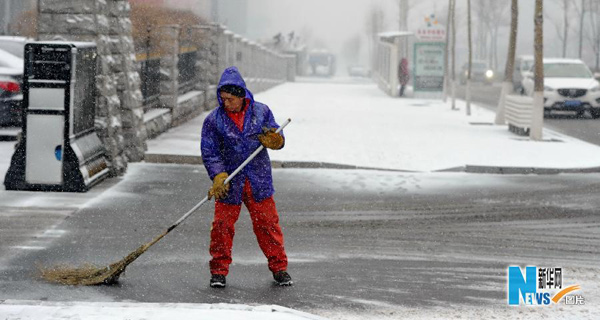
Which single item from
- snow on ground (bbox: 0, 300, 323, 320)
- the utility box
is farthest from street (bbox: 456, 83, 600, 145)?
snow on ground (bbox: 0, 300, 323, 320)

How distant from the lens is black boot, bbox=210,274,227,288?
813 centimetres

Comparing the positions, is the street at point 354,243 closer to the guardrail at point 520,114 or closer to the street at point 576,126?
the guardrail at point 520,114

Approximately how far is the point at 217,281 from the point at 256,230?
473 mm

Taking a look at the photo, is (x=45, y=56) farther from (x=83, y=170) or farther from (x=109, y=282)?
(x=109, y=282)

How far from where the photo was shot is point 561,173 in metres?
16.1

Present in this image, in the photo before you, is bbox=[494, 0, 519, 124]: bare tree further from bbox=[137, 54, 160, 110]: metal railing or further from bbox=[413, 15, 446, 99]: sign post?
bbox=[413, 15, 446, 99]: sign post

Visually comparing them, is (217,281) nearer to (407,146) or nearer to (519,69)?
(407,146)

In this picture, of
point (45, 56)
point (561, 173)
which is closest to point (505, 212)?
point (561, 173)

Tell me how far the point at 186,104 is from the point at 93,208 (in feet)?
36.4

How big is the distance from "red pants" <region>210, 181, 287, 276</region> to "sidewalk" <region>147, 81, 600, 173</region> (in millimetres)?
7773

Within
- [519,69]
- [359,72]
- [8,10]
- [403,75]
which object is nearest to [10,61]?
[8,10]

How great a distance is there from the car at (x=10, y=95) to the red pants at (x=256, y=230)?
10550mm

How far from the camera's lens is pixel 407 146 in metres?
19.2

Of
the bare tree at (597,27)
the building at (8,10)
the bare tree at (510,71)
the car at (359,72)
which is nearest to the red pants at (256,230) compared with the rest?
Answer: the bare tree at (510,71)
